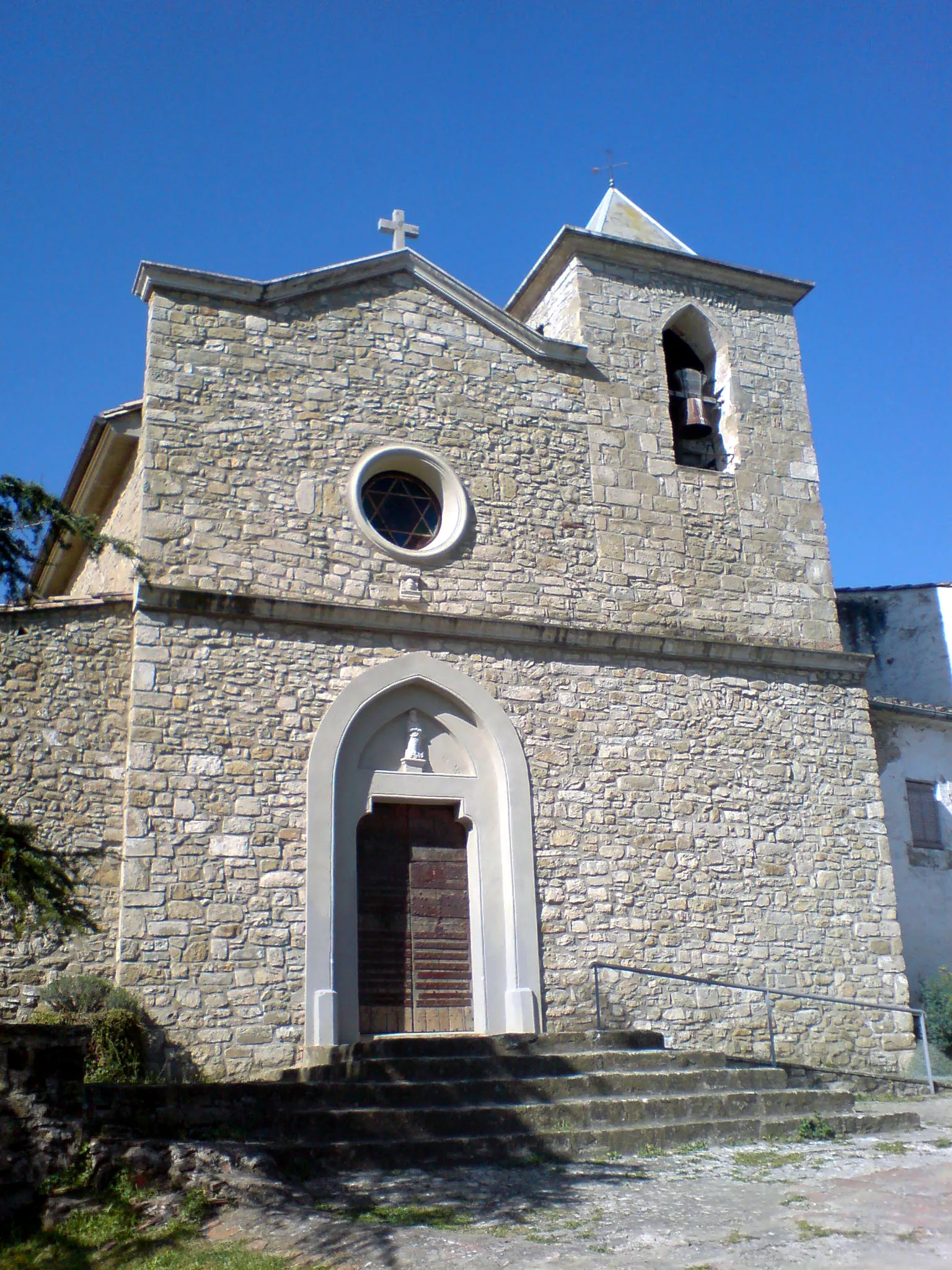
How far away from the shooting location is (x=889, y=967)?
12.0 metres

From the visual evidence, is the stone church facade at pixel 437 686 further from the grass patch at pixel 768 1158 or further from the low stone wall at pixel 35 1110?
the grass patch at pixel 768 1158

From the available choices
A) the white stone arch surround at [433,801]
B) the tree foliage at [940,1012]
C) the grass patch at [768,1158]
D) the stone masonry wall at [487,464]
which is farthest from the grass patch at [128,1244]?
the tree foliage at [940,1012]

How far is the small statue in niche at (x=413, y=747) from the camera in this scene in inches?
439

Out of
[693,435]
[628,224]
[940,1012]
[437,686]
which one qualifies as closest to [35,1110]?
[437,686]

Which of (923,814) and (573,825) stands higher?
(923,814)

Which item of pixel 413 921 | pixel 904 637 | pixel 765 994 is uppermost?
pixel 904 637

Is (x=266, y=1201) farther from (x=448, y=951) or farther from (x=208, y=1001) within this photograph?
(x=448, y=951)

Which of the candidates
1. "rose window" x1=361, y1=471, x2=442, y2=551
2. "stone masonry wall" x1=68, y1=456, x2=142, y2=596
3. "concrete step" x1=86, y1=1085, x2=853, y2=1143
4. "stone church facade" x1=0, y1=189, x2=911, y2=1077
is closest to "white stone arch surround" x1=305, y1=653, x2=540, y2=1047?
"stone church facade" x1=0, y1=189, x2=911, y2=1077

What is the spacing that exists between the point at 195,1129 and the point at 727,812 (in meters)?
6.48

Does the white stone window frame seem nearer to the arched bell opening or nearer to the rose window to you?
the rose window

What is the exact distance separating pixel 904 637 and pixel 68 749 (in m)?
11.8

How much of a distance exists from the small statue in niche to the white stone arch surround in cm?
6

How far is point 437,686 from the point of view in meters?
11.3

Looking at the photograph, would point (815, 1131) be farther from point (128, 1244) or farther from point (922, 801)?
point (922, 801)
